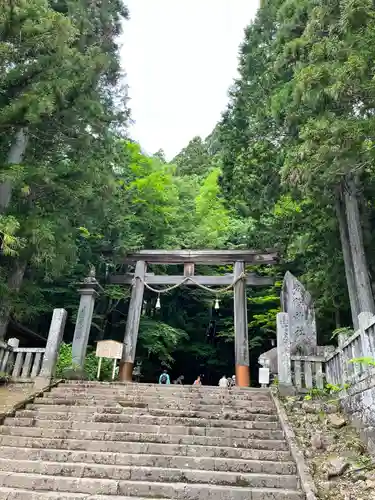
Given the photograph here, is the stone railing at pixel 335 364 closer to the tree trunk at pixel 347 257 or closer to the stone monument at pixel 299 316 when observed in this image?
the stone monument at pixel 299 316

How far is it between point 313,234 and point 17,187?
685 centimetres

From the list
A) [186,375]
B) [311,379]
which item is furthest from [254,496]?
[186,375]

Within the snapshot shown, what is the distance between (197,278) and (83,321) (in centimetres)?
413

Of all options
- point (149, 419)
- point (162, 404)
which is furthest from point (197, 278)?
point (149, 419)

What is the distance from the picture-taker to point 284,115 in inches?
375

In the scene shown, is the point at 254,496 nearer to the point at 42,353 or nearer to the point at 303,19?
the point at 42,353

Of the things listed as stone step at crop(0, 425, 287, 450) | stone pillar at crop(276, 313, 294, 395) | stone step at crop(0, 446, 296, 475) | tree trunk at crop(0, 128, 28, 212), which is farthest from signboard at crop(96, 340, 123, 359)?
stone step at crop(0, 446, 296, 475)

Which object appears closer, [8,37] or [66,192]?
[8,37]

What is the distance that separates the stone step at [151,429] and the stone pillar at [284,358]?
1665 mm

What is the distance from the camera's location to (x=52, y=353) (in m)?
8.47

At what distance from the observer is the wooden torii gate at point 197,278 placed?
12398mm

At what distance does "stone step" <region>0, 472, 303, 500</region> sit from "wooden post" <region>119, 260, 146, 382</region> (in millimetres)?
7353

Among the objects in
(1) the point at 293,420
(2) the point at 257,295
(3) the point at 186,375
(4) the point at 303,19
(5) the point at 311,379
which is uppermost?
(4) the point at 303,19

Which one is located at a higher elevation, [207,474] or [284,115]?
[284,115]
